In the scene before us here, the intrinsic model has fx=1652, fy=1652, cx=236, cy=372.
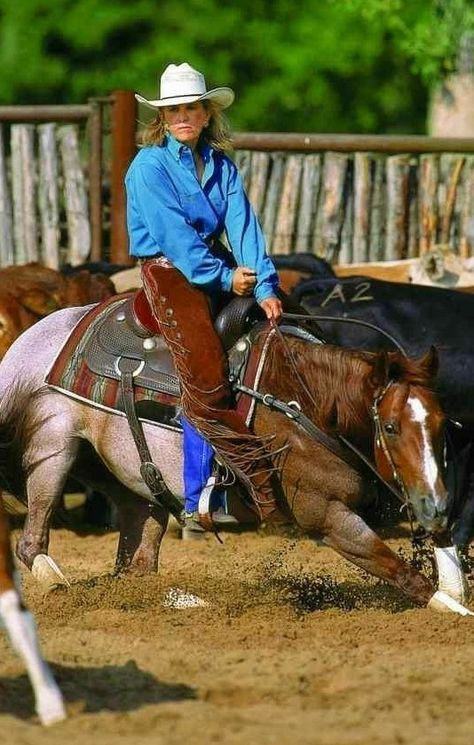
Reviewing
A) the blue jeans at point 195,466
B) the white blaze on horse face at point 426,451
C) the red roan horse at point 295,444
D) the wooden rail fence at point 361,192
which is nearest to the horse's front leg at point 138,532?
the red roan horse at point 295,444

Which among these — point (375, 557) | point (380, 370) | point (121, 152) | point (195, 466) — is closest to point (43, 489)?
point (195, 466)

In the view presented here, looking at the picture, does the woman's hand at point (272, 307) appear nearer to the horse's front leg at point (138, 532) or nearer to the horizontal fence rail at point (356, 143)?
the horse's front leg at point (138, 532)

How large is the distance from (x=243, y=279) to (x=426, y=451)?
→ 1.09 meters

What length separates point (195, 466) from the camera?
7.07m

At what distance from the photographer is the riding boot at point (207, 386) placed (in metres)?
6.95

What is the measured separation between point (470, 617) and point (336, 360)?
3.94 ft

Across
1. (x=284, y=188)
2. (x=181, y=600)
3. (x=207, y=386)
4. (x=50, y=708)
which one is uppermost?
(x=207, y=386)

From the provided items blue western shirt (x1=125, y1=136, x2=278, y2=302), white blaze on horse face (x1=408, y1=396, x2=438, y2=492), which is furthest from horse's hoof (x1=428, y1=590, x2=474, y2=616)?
blue western shirt (x1=125, y1=136, x2=278, y2=302)

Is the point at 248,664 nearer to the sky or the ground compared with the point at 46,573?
nearer to the sky

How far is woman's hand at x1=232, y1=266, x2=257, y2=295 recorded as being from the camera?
7.00 meters

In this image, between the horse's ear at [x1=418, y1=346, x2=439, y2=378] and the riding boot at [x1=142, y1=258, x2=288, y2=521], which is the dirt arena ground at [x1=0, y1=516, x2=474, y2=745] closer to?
the riding boot at [x1=142, y1=258, x2=288, y2=521]

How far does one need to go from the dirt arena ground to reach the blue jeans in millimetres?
483

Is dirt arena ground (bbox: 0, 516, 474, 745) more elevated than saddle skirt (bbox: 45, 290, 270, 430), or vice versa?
saddle skirt (bbox: 45, 290, 270, 430)

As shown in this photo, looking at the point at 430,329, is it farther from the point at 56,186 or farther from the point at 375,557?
the point at 56,186
